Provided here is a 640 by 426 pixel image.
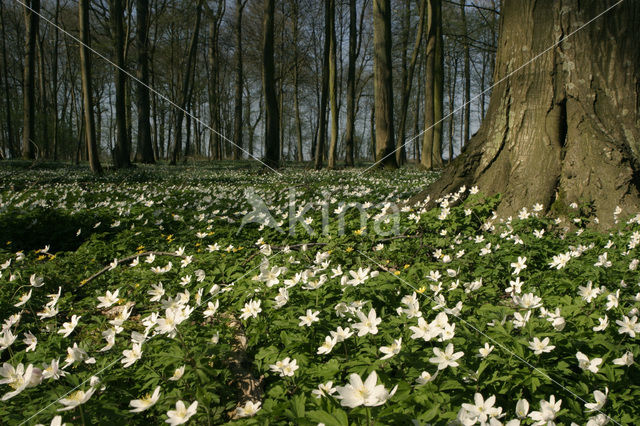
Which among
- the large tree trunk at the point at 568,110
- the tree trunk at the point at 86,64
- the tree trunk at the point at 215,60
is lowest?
the large tree trunk at the point at 568,110

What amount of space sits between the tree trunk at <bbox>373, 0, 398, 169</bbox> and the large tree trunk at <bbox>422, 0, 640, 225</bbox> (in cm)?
839

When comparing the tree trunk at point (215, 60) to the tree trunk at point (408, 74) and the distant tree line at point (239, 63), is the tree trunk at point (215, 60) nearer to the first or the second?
the distant tree line at point (239, 63)

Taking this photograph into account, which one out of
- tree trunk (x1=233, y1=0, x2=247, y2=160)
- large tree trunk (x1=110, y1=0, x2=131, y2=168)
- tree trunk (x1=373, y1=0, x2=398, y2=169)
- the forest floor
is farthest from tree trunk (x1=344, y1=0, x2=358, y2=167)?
the forest floor

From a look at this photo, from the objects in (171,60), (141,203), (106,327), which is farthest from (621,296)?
(171,60)

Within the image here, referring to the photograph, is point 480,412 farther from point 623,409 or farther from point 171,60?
point 171,60

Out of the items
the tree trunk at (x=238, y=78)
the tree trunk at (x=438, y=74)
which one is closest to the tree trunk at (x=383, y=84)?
the tree trunk at (x=438, y=74)

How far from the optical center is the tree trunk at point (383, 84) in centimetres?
1254

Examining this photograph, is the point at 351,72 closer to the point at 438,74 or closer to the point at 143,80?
the point at 438,74

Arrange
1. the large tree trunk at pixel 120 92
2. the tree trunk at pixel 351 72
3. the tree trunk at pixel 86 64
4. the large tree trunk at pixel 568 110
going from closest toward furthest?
the large tree trunk at pixel 568 110, the tree trunk at pixel 86 64, the large tree trunk at pixel 120 92, the tree trunk at pixel 351 72

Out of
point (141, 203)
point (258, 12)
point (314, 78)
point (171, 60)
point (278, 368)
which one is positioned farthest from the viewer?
point (314, 78)

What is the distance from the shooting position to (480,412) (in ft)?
4.05

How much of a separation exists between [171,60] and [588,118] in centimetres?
2311

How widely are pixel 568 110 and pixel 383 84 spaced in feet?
32.2

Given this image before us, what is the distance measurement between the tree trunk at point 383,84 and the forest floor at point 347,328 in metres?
8.68
